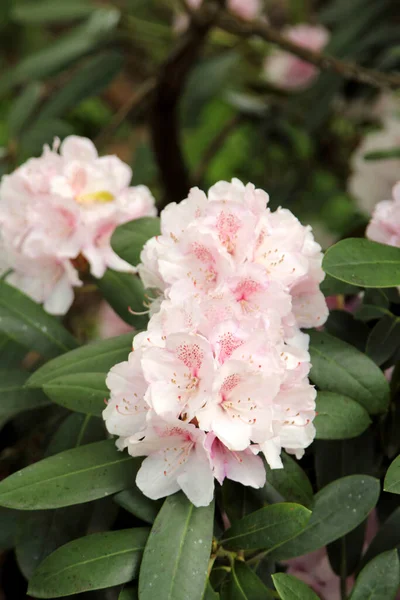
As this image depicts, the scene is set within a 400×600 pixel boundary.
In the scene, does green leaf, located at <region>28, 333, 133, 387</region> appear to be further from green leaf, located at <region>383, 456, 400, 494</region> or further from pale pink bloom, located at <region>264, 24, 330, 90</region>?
pale pink bloom, located at <region>264, 24, 330, 90</region>

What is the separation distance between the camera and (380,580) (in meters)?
0.59

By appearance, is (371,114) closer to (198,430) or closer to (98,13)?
(98,13)

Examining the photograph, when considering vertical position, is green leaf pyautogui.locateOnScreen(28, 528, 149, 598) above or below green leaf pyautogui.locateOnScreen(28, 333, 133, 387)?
below

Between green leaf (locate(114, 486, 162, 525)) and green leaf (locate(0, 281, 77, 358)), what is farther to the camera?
green leaf (locate(0, 281, 77, 358))

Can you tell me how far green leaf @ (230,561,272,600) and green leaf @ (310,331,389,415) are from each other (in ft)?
0.57

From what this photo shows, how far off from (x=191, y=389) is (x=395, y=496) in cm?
30

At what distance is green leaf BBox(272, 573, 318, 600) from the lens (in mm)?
553

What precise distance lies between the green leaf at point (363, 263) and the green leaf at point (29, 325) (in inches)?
12.5

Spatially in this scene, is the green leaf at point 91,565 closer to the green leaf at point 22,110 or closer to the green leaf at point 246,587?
the green leaf at point 246,587

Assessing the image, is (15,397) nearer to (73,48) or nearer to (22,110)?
(22,110)

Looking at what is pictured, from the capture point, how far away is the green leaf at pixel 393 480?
554mm

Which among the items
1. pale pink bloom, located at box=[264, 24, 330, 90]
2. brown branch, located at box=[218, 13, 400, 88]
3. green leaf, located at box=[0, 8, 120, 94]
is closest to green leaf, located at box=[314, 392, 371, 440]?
brown branch, located at box=[218, 13, 400, 88]

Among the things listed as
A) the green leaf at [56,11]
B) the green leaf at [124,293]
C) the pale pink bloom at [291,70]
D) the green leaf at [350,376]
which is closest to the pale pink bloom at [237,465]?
the green leaf at [350,376]

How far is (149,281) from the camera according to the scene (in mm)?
656
